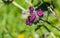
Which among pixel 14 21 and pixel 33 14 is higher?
pixel 33 14

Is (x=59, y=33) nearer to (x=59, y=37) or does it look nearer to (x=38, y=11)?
(x=59, y=37)

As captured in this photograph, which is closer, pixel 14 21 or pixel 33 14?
pixel 33 14

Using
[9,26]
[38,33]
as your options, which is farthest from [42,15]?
[9,26]

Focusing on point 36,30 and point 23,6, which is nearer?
point 36,30

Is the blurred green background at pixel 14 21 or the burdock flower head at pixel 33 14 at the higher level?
the burdock flower head at pixel 33 14

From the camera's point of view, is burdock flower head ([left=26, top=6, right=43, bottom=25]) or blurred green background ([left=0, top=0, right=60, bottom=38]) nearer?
burdock flower head ([left=26, top=6, right=43, bottom=25])

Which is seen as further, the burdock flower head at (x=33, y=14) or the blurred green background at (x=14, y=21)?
the blurred green background at (x=14, y=21)

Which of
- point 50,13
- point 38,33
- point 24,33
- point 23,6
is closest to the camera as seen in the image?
point 50,13

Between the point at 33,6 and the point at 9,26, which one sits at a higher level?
the point at 33,6

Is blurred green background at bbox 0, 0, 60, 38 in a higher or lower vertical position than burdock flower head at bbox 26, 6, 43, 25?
lower

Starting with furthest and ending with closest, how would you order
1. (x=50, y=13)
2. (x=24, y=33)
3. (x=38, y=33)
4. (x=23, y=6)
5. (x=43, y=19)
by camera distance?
1. (x=24, y=33)
2. (x=23, y=6)
3. (x=38, y=33)
4. (x=50, y=13)
5. (x=43, y=19)
